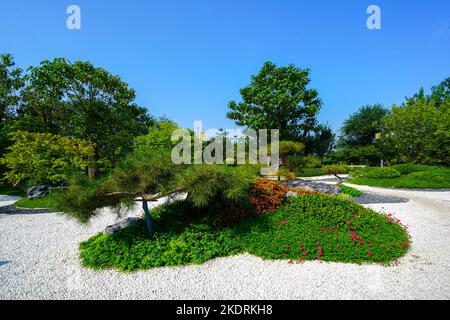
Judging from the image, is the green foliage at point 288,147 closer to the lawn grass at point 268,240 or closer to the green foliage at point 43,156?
the lawn grass at point 268,240

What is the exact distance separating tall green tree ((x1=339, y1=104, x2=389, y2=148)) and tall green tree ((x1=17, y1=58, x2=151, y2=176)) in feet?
101

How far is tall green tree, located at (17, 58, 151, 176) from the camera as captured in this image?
1298cm

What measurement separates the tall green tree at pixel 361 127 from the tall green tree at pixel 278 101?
14.6 meters

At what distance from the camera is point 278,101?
19.4 meters

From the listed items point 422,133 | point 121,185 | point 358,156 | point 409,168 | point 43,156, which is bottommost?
point 409,168

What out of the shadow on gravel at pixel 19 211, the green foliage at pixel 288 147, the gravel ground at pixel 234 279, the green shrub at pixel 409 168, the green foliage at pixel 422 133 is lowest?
the shadow on gravel at pixel 19 211

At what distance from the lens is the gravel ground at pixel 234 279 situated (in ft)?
9.48

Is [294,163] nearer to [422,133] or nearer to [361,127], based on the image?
[422,133]

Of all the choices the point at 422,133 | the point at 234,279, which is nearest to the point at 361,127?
the point at 422,133

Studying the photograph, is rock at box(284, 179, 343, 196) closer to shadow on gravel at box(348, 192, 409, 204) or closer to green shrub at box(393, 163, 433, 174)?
shadow on gravel at box(348, 192, 409, 204)

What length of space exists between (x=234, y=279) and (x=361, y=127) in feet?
114

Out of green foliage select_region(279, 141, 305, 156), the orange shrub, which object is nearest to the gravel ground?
the orange shrub

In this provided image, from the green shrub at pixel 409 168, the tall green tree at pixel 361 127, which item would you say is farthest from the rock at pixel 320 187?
the tall green tree at pixel 361 127

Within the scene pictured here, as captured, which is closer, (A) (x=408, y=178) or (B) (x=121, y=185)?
(B) (x=121, y=185)
